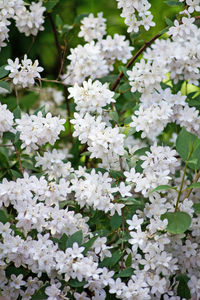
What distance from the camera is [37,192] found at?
1.37 meters

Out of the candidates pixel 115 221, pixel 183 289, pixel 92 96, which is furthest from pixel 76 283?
pixel 92 96

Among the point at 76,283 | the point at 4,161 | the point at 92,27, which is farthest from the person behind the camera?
the point at 92,27

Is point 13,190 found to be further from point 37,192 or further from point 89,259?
point 89,259

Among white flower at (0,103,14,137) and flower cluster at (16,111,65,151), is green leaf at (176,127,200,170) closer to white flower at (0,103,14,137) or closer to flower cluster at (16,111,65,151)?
flower cluster at (16,111,65,151)

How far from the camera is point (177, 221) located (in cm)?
131

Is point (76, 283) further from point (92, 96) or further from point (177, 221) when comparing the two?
point (92, 96)

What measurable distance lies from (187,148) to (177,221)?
0.64 feet

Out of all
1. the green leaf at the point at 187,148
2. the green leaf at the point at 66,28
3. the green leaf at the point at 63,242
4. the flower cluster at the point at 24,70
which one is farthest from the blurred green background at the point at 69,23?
the green leaf at the point at 63,242

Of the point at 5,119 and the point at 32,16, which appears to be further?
the point at 32,16

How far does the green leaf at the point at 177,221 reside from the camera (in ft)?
4.19

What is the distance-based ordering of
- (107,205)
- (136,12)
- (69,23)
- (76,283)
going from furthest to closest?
(69,23) → (136,12) → (107,205) → (76,283)

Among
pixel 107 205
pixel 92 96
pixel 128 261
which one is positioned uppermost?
pixel 92 96

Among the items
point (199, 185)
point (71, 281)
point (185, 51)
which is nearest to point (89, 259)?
point (71, 281)

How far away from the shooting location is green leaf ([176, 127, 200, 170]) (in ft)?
4.30
